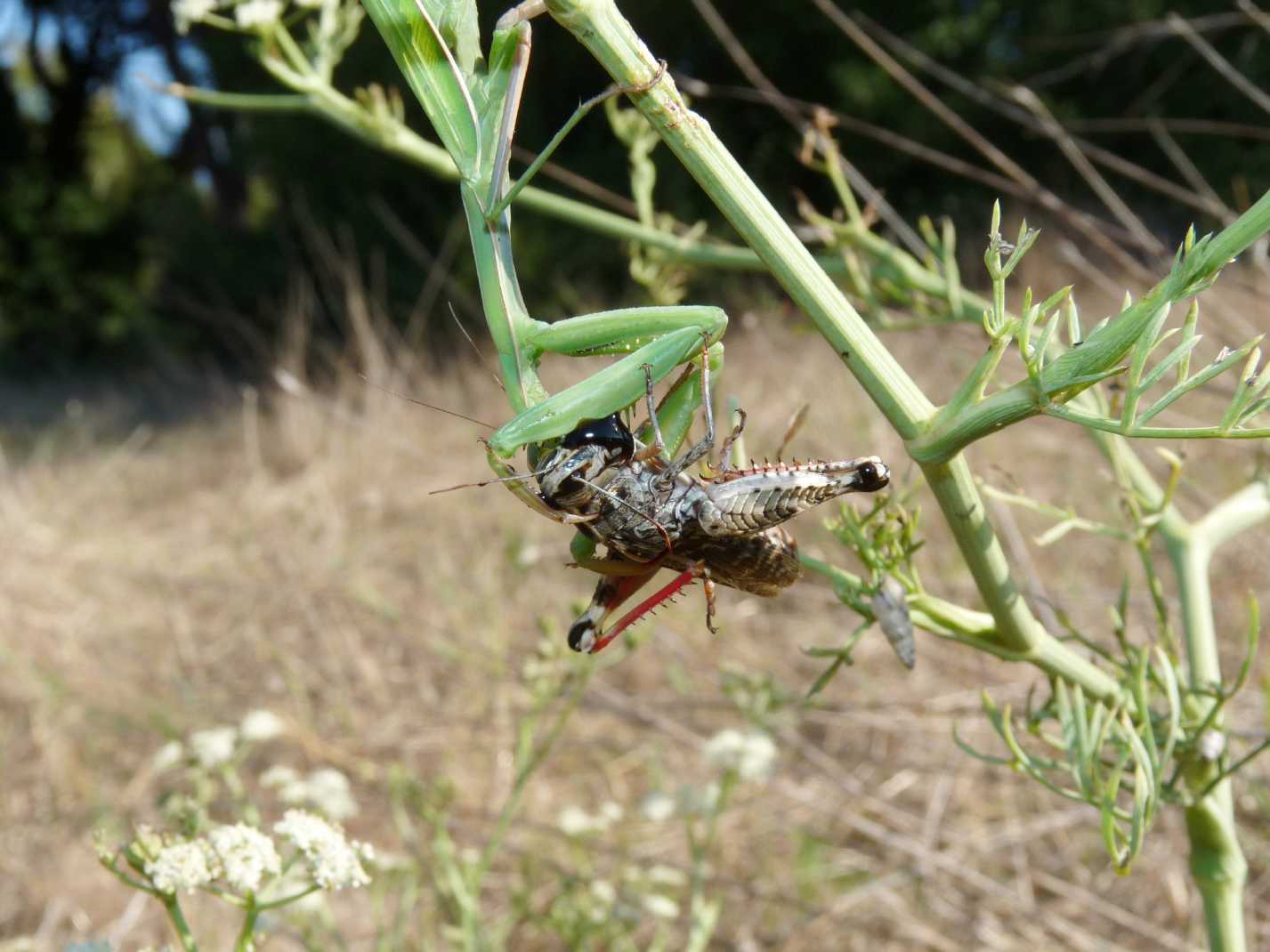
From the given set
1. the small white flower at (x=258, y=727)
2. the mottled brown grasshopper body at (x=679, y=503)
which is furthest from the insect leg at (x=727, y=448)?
the small white flower at (x=258, y=727)

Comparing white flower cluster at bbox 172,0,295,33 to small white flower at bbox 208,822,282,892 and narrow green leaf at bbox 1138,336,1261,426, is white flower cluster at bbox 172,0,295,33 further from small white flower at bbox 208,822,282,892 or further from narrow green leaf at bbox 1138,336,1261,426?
narrow green leaf at bbox 1138,336,1261,426

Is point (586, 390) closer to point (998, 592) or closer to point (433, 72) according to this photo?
point (433, 72)

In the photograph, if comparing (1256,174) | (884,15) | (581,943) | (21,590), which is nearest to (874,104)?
(884,15)

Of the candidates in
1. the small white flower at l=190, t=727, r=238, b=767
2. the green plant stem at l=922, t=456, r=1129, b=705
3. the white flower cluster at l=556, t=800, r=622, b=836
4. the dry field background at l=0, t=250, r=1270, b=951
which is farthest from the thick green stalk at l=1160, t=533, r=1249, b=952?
the small white flower at l=190, t=727, r=238, b=767

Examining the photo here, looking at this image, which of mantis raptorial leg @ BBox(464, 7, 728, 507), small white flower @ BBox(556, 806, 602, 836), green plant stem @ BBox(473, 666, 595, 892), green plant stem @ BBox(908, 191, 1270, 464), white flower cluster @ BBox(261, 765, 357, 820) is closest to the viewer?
green plant stem @ BBox(908, 191, 1270, 464)

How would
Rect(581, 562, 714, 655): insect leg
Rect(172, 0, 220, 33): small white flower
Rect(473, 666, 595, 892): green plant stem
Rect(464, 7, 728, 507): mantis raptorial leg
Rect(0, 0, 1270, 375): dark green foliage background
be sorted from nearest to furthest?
1. Rect(464, 7, 728, 507): mantis raptorial leg
2. Rect(581, 562, 714, 655): insect leg
3. Rect(473, 666, 595, 892): green plant stem
4. Rect(172, 0, 220, 33): small white flower
5. Rect(0, 0, 1270, 375): dark green foliage background

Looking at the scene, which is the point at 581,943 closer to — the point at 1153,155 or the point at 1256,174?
the point at 1256,174

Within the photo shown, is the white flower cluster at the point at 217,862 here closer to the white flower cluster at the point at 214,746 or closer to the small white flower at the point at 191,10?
the white flower cluster at the point at 214,746

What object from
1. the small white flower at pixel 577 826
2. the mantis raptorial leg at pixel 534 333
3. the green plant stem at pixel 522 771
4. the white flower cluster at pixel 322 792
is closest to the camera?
the mantis raptorial leg at pixel 534 333
